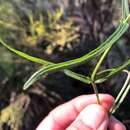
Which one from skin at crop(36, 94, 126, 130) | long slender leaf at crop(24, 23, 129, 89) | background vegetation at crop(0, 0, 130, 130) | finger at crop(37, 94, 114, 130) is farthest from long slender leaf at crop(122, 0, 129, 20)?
background vegetation at crop(0, 0, 130, 130)

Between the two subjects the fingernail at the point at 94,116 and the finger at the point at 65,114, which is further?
the finger at the point at 65,114

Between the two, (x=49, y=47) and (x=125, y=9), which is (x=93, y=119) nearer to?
(x=125, y=9)

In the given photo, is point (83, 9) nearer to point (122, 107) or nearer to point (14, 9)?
point (14, 9)

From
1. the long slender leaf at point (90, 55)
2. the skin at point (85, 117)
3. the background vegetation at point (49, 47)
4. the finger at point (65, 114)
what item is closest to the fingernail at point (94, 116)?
the skin at point (85, 117)

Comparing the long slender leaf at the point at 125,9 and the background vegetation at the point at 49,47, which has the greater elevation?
the long slender leaf at the point at 125,9

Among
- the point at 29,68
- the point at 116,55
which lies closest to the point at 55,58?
the point at 29,68

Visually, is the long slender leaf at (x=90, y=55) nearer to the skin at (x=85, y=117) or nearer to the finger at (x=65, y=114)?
the skin at (x=85, y=117)

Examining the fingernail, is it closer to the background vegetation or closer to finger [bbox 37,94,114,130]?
finger [bbox 37,94,114,130]
